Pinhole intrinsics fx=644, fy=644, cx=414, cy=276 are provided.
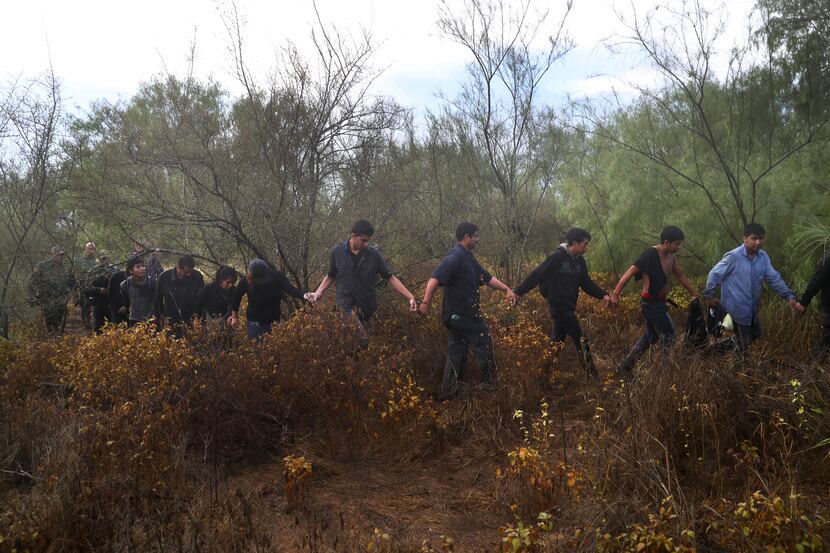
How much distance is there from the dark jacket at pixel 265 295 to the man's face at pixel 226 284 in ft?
0.94

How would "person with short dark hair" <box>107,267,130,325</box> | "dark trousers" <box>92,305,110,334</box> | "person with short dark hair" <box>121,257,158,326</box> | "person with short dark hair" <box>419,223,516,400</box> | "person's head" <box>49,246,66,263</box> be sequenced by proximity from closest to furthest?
"person with short dark hair" <box>419,223,516,400</box> < "person with short dark hair" <box>121,257,158,326</box> < "person's head" <box>49,246,66,263</box> < "person with short dark hair" <box>107,267,130,325</box> < "dark trousers" <box>92,305,110,334</box>

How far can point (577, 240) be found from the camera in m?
6.12

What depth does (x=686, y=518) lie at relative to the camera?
3121 millimetres

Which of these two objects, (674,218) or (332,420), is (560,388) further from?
(674,218)

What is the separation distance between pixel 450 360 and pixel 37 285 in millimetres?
5166

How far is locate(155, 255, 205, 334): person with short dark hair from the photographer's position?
22.7 feet

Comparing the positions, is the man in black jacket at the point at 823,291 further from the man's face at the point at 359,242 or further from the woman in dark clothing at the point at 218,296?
the woman in dark clothing at the point at 218,296

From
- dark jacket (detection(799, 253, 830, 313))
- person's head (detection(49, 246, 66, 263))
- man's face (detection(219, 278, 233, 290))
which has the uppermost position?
person's head (detection(49, 246, 66, 263))

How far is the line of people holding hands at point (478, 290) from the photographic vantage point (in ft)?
18.6

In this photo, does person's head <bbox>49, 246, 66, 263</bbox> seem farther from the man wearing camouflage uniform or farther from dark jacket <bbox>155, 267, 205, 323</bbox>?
dark jacket <bbox>155, 267, 205, 323</bbox>

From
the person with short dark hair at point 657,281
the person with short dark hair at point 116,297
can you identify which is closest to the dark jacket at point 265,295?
the person with short dark hair at point 116,297

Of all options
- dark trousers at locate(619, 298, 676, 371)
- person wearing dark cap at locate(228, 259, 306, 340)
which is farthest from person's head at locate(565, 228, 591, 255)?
person wearing dark cap at locate(228, 259, 306, 340)

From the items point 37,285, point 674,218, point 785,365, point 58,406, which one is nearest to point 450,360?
point 785,365

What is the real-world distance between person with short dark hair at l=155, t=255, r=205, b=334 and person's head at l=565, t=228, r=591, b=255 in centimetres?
395
